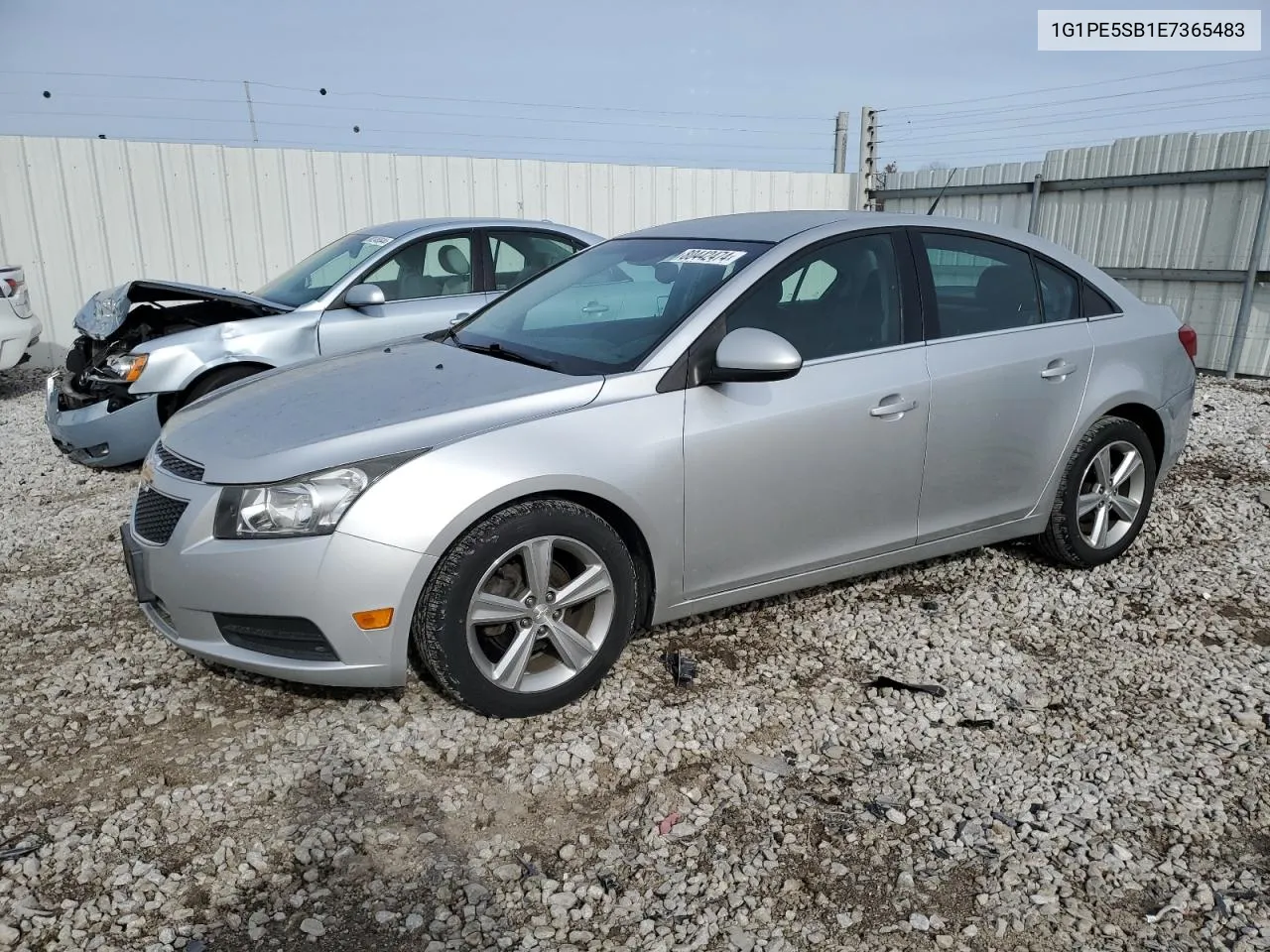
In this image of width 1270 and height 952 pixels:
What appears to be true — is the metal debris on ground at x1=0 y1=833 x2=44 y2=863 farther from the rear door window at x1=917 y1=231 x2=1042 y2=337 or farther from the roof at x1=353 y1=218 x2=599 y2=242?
the roof at x1=353 y1=218 x2=599 y2=242

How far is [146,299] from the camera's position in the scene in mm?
6477

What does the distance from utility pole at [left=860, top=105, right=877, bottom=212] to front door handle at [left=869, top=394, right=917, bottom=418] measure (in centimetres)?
1045

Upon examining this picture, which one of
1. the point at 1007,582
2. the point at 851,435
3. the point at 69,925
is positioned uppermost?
the point at 851,435

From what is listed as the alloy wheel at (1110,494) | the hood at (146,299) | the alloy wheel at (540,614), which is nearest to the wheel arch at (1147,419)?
the alloy wheel at (1110,494)

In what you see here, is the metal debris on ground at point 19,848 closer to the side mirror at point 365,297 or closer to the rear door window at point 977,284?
the rear door window at point 977,284

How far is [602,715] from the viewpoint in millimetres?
3406

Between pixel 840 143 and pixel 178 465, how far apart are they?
12.3m

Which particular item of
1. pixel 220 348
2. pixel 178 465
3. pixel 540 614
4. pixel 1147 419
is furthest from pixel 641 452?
pixel 220 348

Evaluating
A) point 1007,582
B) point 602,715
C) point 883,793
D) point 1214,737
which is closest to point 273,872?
point 602,715

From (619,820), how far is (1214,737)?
81.1 inches

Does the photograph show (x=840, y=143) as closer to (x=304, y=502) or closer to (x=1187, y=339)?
(x=1187, y=339)

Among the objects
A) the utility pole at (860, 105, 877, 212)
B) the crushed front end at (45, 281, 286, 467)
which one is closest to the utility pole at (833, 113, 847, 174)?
the utility pole at (860, 105, 877, 212)

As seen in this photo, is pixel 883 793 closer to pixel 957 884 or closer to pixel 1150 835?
pixel 957 884

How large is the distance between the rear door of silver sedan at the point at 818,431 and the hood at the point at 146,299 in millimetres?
3938
